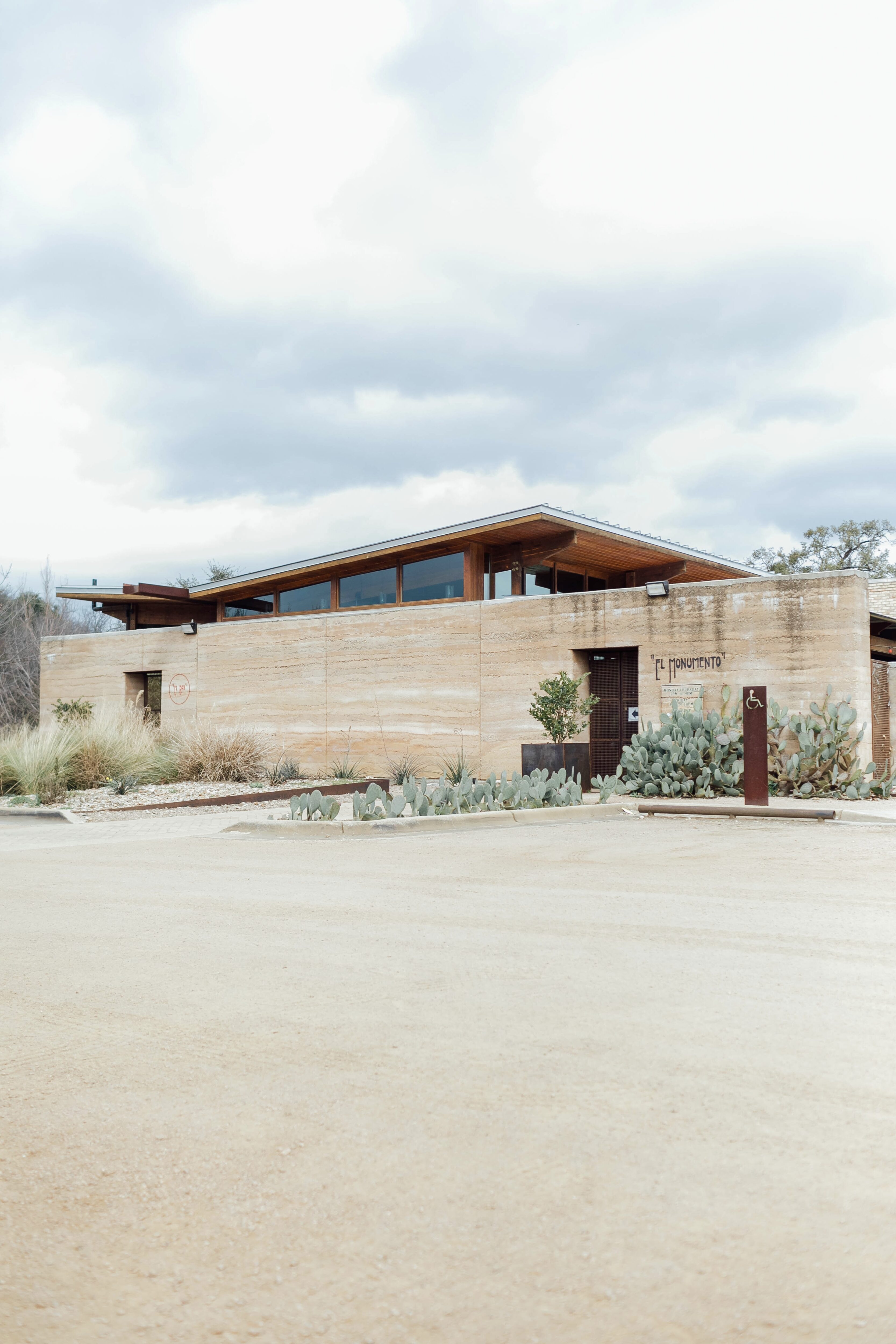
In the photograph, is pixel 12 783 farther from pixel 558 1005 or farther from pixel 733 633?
pixel 558 1005

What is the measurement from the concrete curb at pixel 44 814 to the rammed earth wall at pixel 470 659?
23.5 feet

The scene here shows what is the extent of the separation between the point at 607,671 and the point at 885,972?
13453mm

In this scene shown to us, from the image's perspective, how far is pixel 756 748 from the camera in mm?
12750

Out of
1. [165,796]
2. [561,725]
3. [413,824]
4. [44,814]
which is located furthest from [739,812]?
[44,814]

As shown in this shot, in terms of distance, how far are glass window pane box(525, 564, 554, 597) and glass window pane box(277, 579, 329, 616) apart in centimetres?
481

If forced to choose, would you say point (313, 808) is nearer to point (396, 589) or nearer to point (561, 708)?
point (561, 708)

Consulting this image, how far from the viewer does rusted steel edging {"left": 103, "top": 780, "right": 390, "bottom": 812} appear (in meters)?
14.5

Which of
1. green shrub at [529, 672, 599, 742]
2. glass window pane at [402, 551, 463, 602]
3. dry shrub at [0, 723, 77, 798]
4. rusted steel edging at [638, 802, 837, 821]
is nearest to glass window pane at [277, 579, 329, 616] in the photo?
glass window pane at [402, 551, 463, 602]

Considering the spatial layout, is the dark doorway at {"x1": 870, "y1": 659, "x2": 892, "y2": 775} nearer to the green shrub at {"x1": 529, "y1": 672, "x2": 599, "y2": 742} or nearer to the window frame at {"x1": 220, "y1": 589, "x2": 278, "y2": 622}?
the green shrub at {"x1": 529, "y1": 672, "x2": 599, "y2": 742}

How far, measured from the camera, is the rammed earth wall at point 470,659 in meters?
15.3

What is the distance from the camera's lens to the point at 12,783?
16.7 meters

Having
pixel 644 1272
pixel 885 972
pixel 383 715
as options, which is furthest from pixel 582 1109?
pixel 383 715

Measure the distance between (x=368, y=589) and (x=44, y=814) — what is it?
32.4 feet

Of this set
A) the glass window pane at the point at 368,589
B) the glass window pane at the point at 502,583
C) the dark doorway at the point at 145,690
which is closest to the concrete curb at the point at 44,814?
the glass window pane at the point at 368,589
